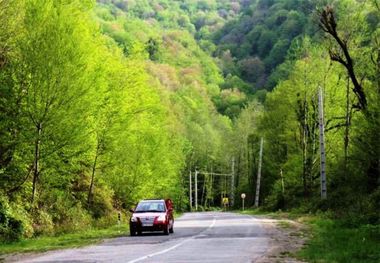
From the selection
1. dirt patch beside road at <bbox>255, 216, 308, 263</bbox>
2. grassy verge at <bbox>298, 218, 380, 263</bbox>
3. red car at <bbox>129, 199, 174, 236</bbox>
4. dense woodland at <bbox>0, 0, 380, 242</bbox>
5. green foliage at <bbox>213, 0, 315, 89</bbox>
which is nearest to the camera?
dirt patch beside road at <bbox>255, 216, 308, 263</bbox>

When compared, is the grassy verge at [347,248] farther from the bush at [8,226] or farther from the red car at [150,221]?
the bush at [8,226]

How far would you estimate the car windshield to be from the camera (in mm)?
27172

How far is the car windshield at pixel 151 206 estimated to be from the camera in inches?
1070

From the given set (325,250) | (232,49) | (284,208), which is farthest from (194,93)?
(325,250)

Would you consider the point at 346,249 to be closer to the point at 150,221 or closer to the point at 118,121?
the point at 150,221

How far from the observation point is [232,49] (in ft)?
527

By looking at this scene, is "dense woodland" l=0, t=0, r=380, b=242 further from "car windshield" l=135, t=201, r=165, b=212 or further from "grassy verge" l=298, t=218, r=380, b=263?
"grassy verge" l=298, t=218, r=380, b=263

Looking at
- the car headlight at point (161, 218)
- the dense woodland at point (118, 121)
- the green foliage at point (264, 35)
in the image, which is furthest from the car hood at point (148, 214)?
the green foliage at point (264, 35)

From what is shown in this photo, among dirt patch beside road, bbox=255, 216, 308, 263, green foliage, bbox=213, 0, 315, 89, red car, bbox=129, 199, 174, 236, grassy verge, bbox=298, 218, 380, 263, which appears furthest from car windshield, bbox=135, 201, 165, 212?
green foliage, bbox=213, 0, 315, 89

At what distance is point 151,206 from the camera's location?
90.9 ft

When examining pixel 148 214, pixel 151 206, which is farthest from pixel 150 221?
pixel 151 206

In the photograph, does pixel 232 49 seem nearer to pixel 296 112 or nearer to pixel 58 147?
pixel 296 112

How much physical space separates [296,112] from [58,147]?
29.4 m

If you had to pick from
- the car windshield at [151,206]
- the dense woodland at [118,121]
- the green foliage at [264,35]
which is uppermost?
the green foliage at [264,35]
